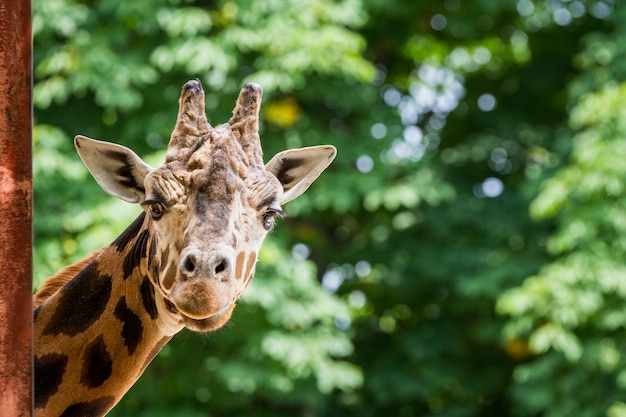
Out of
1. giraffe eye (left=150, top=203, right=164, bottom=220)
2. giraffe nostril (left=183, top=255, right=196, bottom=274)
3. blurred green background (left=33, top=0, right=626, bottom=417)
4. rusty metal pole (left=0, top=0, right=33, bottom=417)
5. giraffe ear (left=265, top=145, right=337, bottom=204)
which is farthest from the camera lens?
blurred green background (left=33, top=0, right=626, bottom=417)

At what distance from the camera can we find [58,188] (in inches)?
395

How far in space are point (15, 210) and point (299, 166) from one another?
3.85 feet

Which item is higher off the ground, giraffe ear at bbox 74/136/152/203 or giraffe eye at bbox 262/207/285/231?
giraffe ear at bbox 74/136/152/203

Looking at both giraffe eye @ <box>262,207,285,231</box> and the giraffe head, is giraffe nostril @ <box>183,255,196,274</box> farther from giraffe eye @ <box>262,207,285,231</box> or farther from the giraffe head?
giraffe eye @ <box>262,207,285,231</box>

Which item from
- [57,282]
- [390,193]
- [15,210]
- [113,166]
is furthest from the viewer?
[390,193]

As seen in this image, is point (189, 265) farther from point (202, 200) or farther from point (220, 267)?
point (202, 200)

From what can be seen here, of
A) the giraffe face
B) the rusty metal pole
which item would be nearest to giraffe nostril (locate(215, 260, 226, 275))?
the giraffe face

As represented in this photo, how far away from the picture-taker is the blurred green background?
389 inches

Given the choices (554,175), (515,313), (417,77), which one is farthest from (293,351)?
(417,77)

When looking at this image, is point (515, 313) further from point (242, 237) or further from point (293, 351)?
point (242, 237)

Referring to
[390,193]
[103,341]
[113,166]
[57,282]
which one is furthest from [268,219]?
[390,193]

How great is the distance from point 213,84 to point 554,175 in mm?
3593

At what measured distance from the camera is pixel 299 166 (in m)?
3.68

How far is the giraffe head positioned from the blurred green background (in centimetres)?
534
